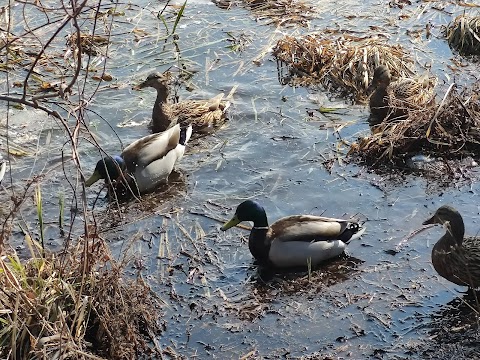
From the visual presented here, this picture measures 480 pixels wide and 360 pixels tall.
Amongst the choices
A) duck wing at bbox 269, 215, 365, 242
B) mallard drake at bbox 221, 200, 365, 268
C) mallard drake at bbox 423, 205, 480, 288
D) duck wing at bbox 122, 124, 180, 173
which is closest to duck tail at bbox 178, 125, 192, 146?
duck wing at bbox 122, 124, 180, 173

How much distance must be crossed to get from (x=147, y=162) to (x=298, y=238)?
1987 millimetres

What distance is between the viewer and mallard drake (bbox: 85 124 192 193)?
304 inches

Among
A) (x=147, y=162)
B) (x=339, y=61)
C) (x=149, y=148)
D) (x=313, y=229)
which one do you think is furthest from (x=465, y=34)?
(x=313, y=229)

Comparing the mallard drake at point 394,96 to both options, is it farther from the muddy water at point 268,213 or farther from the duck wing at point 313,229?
the duck wing at point 313,229

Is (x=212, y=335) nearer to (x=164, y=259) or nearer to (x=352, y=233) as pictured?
(x=164, y=259)

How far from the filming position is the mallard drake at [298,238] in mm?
6570

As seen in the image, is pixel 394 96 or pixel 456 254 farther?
pixel 394 96

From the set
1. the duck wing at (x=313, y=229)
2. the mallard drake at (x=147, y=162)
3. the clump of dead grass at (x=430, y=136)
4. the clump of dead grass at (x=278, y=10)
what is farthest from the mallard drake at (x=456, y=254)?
the clump of dead grass at (x=278, y=10)

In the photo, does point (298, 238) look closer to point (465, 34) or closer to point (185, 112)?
point (185, 112)

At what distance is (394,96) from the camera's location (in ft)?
29.3

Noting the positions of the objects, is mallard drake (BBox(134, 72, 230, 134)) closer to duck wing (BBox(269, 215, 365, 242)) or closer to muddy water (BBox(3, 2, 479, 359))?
muddy water (BBox(3, 2, 479, 359))

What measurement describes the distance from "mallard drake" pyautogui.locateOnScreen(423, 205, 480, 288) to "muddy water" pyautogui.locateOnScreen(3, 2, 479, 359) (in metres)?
0.20

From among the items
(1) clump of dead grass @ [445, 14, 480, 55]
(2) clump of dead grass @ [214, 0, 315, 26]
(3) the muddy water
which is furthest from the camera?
(2) clump of dead grass @ [214, 0, 315, 26]

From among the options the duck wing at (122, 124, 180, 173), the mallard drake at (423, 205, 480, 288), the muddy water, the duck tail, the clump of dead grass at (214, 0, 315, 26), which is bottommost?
the muddy water
